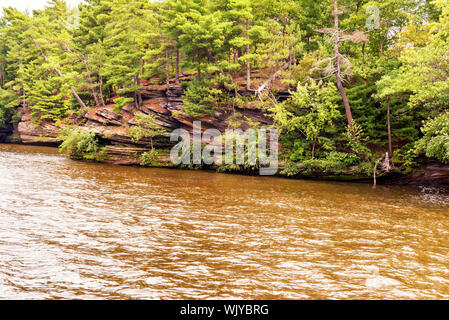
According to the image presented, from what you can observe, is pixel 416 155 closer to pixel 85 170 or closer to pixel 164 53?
pixel 85 170

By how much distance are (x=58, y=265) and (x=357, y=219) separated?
422 inches

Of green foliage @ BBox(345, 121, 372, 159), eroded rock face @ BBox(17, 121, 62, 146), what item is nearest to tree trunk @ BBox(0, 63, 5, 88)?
eroded rock face @ BBox(17, 121, 62, 146)

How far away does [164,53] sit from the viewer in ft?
109

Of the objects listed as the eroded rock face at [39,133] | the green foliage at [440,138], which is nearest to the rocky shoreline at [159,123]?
the green foliage at [440,138]

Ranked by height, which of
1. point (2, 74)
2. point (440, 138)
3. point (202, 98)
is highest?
point (2, 74)

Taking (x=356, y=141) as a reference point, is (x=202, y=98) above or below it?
above

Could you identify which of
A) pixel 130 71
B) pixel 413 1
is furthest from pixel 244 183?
pixel 130 71

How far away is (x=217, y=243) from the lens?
9266 millimetres

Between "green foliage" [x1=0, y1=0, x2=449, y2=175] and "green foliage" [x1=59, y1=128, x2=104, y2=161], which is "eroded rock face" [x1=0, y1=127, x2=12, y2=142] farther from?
"green foliage" [x1=59, y1=128, x2=104, y2=161]

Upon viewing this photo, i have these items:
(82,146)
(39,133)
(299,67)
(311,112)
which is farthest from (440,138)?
(39,133)

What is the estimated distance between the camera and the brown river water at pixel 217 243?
21.6 ft

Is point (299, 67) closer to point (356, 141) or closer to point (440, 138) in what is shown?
point (356, 141)

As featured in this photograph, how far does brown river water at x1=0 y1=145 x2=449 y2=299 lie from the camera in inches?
259

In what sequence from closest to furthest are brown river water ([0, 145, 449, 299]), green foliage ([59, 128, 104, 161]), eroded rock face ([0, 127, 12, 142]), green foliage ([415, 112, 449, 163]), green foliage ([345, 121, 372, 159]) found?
brown river water ([0, 145, 449, 299]) → green foliage ([415, 112, 449, 163]) → green foliage ([345, 121, 372, 159]) → green foliage ([59, 128, 104, 161]) → eroded rock face ([0, 127, 12, 142])
